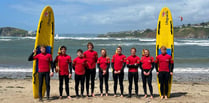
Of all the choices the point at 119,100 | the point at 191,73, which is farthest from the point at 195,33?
the point at 119,100

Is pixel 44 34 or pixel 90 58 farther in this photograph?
pixel 44 34

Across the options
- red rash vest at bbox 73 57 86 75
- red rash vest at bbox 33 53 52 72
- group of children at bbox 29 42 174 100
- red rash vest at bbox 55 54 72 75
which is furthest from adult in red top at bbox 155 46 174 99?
red rash vest at bbox 33 53 52 72

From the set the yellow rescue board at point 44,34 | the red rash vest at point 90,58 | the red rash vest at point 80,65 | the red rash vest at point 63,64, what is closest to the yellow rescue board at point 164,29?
the red rash vest at point 90,58

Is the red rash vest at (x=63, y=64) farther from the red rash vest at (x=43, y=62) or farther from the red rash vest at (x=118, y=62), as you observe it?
the red rash vest at (x=118, y=62)

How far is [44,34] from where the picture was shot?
6988 mm

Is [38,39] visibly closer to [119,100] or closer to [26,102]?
[26,102]

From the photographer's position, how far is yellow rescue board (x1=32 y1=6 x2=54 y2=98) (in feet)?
21.9

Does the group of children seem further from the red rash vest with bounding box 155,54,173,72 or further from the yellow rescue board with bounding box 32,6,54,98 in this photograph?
the yellow rescue board with bounding box 32,6,54,98

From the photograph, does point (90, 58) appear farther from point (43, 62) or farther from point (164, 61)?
point (164, 61)

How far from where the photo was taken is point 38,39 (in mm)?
6730

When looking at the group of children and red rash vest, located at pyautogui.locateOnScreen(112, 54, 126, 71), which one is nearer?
the group of children

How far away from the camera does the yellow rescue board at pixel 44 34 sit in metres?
6.68

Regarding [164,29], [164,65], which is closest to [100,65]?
[164,65]

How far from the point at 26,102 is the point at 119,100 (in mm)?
2522
